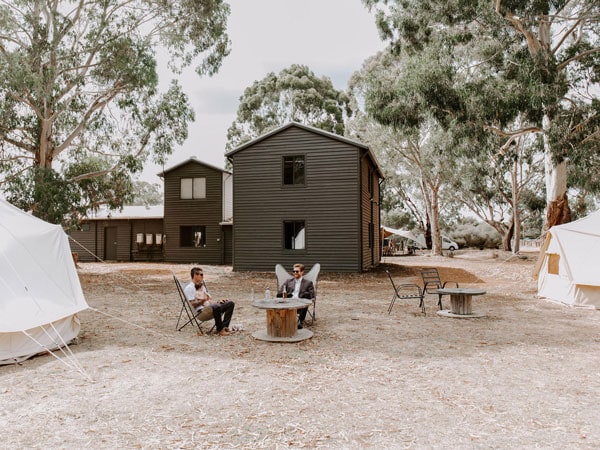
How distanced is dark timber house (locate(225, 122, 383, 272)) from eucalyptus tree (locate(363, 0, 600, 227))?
16.2ft

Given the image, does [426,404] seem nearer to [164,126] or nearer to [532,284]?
[532,284]

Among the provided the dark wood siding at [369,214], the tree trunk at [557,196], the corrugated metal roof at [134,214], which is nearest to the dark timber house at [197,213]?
the corrugated metal roof at [134,214]

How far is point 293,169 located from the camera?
20.6m

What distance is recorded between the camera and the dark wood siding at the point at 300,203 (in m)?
19.7

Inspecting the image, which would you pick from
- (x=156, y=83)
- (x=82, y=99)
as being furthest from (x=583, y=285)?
(x=82, y=99)

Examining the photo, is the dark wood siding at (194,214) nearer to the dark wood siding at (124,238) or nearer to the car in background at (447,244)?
the dark wood siding at (124,238)

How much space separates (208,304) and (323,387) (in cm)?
350

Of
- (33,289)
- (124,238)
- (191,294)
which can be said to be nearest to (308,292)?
(191,294)

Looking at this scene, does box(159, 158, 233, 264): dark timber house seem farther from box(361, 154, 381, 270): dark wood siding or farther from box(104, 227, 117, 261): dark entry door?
box(361, 154, 381, 270): dark wood siding

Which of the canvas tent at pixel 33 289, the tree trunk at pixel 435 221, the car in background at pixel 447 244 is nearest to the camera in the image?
the canvas tent at pixel 33 289

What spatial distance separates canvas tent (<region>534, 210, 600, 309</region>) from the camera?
36.6ft

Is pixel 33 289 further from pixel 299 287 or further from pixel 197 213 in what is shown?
pixel 197 213

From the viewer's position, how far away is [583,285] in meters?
11.2

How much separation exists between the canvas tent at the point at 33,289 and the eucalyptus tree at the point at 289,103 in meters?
34.1
